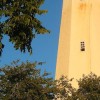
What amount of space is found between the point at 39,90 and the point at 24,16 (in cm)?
1266

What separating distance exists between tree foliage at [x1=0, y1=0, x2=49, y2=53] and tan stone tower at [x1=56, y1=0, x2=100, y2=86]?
2306cm

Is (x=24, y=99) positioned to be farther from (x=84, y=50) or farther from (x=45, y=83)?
(x=84, y=50)

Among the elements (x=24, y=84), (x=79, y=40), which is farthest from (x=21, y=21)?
(x=79, y=40)

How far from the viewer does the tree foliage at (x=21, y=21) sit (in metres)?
17.6

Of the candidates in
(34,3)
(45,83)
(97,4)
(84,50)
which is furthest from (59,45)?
(34,3)

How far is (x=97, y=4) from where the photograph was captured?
44.9 m

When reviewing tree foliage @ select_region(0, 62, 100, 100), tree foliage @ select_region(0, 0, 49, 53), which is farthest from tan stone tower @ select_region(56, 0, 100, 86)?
tree foliage @ select_region(0, 0, 49, 53)

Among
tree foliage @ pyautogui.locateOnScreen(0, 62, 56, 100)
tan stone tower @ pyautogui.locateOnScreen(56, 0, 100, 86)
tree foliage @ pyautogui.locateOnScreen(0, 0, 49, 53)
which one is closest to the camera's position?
tree foliage @ pyautogui.locateOnScreen(0, 0, 49, 53)

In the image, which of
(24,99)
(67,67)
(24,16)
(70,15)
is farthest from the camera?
(70,15)

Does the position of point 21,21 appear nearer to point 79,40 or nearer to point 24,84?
point 24,84

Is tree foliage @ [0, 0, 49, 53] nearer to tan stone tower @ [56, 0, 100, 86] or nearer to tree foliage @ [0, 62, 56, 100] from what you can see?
tree foliage @ [0, 62, 56, 100]

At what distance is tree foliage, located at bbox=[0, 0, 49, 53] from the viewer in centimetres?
1761

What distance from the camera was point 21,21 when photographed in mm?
17578

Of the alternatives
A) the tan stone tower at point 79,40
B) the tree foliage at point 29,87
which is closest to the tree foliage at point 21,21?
the tree foliage at point 29,87
